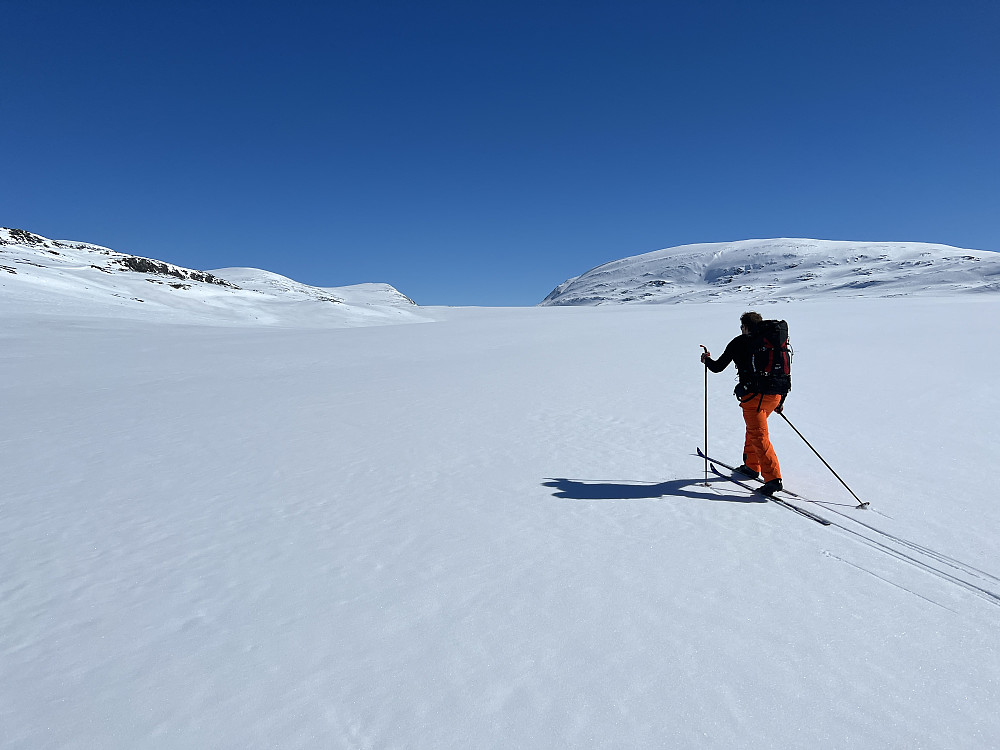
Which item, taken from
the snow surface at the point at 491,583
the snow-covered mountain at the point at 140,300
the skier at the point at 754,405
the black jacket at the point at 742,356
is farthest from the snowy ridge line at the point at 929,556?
the snow-covered mountain at the point at 140,300

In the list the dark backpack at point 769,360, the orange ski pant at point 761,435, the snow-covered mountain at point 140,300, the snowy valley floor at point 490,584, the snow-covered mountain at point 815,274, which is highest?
the snow-covered mountain at point 815,274

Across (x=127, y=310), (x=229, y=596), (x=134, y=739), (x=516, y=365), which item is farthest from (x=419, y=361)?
(x=127, y=310)

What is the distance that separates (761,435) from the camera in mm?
5828

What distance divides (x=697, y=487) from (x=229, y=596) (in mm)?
5108

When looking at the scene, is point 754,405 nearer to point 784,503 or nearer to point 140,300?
point 784,503

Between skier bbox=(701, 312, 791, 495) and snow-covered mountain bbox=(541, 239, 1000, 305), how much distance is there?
9607cm

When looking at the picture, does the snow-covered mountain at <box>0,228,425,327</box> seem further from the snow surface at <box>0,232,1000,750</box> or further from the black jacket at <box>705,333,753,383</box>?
the black jacket at <box>705,333,753,383</box>

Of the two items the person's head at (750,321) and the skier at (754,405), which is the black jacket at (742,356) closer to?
the skier at (754,405)

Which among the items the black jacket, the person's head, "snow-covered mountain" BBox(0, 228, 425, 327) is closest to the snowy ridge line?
the black jacket

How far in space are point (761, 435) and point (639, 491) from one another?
1648 mm

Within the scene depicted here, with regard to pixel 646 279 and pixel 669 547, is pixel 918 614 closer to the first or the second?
pixel 669 547

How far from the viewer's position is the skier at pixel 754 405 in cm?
575

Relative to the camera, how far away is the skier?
575cm

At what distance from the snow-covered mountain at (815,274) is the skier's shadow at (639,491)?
96775 millimetres
